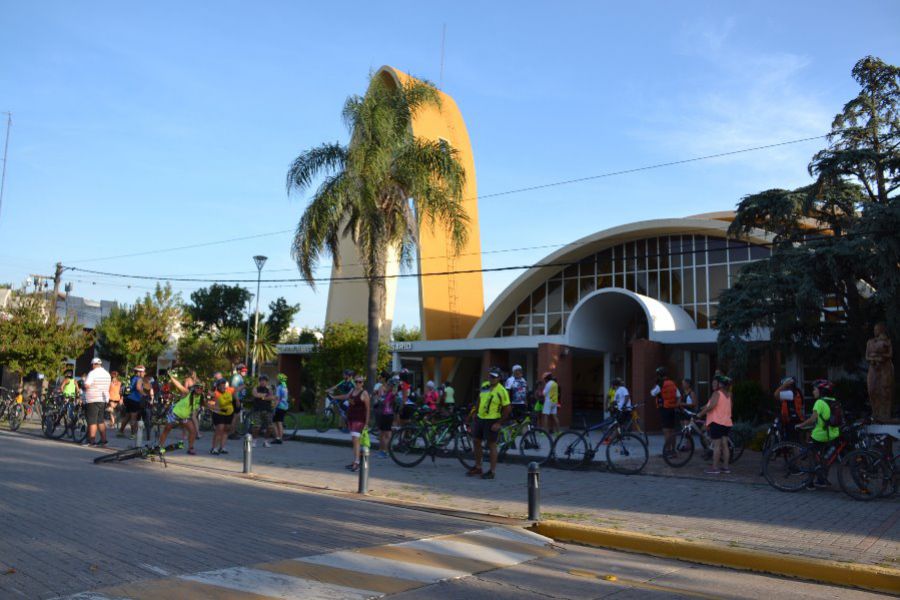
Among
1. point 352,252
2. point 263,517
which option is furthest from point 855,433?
point 352,252

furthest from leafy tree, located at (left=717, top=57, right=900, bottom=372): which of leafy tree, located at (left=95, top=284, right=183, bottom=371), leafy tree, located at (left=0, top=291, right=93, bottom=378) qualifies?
leafy tree, located at (left=95, top=284, right=183, bottom=371)

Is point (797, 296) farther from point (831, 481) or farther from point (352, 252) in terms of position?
point (352, 252)

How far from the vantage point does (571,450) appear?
1370 cm

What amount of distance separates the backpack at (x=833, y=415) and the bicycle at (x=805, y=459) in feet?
0.54

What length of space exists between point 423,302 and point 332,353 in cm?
983

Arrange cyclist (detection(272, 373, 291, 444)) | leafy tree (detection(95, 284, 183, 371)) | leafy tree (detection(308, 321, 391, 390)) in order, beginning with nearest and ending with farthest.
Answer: cyclist (detection(272, 373, 291, 444)), leafy tree (detection(308, 321, 391, 390)), leafy tree (detection(95, 284, 183, 371))

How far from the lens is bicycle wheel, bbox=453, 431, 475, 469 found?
14.1m

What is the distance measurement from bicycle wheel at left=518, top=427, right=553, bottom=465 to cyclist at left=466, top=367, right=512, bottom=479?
85.4 inches

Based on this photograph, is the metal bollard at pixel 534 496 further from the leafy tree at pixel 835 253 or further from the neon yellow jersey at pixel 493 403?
the leafy tree at pixel 835 253

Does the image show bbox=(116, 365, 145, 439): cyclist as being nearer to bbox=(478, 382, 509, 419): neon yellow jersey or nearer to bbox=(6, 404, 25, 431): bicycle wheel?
bbox=(6, 404, 25, 431): bicycle wheel

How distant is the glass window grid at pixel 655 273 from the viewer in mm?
29656

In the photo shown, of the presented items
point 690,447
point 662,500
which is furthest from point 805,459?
point 690,447

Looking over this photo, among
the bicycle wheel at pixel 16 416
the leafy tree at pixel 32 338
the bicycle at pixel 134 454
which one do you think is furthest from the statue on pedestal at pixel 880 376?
the leafy tree at pixel 32 338

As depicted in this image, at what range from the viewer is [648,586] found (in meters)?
6.16
